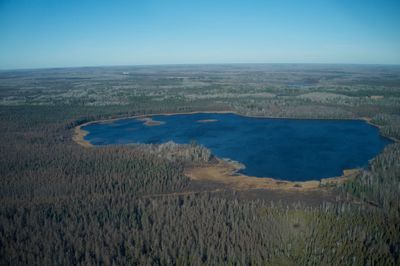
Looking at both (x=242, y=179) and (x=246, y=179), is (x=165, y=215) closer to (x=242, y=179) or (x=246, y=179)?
(x=242, y=179)

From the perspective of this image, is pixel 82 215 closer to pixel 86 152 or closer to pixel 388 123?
pixel 86 152

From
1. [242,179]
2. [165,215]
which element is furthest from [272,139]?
[165,215]

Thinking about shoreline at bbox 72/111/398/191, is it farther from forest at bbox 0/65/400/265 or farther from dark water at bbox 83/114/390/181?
forest at bbox 0/65/400/265

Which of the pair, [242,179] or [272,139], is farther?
[272,139]

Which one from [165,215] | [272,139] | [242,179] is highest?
[272,139]

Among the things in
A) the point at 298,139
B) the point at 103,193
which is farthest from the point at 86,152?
the point at 298,139

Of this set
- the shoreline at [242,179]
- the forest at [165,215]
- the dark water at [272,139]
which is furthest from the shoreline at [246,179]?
the forest at [165,215]

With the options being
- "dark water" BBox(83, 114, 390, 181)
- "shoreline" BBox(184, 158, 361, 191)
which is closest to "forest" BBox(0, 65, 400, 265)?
"shoreline" BBox(184, 158, 361, 191)

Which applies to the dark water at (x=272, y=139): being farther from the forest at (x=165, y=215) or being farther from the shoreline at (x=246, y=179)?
the forest at (x=165, y=215)
